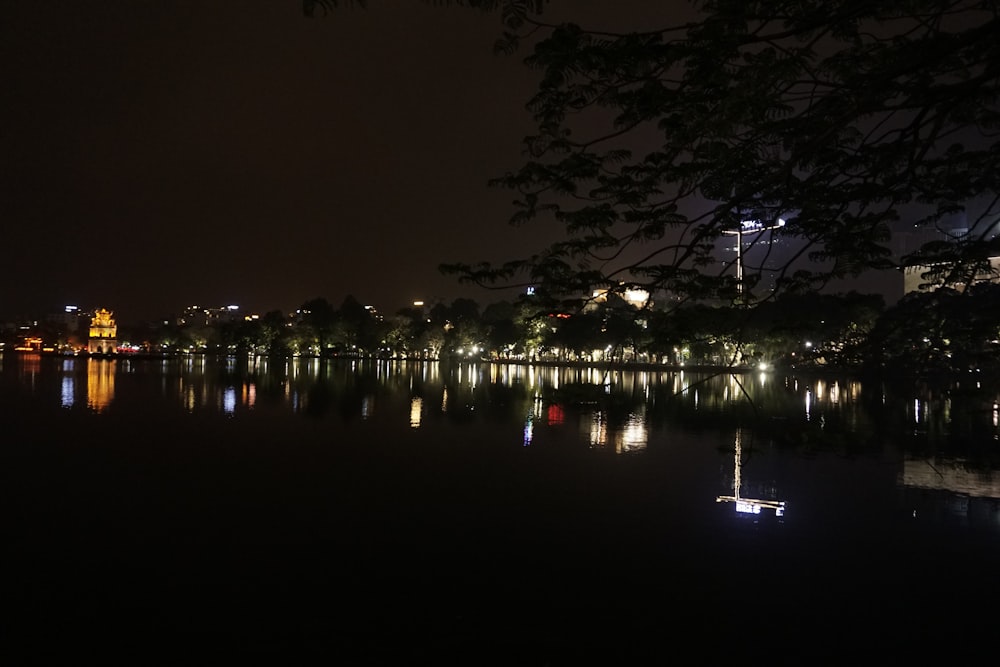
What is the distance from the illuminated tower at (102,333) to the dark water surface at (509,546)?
97.0m

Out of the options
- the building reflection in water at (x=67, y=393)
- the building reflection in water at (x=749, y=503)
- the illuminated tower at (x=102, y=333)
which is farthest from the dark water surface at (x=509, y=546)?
the illuminated tower at (x=102, y=333)

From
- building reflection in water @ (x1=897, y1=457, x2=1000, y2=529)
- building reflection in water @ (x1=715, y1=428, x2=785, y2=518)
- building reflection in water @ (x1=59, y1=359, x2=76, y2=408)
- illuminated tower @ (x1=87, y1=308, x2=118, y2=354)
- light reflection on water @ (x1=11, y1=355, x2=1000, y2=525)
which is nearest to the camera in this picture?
light reflection on water @ (x1=11, y1=355, x2=1000, y2=525)

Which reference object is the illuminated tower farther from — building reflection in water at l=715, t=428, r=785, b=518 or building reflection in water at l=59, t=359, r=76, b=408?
building reflection in water at l=715, t=428, r=785, b=518

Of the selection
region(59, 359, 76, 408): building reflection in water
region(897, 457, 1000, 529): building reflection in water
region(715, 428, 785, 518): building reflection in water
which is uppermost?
region(897, 457, 1000, 529): building reflection in water

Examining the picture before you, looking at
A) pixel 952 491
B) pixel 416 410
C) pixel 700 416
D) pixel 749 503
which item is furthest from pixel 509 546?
pixel 416 410

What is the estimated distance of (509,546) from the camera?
9375mm

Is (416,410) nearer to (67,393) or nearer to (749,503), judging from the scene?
(749,503)

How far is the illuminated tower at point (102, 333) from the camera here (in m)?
104

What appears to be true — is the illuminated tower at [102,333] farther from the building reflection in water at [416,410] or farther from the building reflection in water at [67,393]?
the building reflection in water at [416,410]

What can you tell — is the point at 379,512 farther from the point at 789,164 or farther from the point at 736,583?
the point at 789,164

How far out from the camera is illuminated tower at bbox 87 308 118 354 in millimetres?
104312

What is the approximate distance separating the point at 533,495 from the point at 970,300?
7288mm

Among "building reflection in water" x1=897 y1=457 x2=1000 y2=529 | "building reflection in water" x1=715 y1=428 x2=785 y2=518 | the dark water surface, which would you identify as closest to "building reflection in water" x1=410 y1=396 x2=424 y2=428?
the dark water surface

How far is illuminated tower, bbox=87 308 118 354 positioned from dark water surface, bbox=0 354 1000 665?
318 ft
